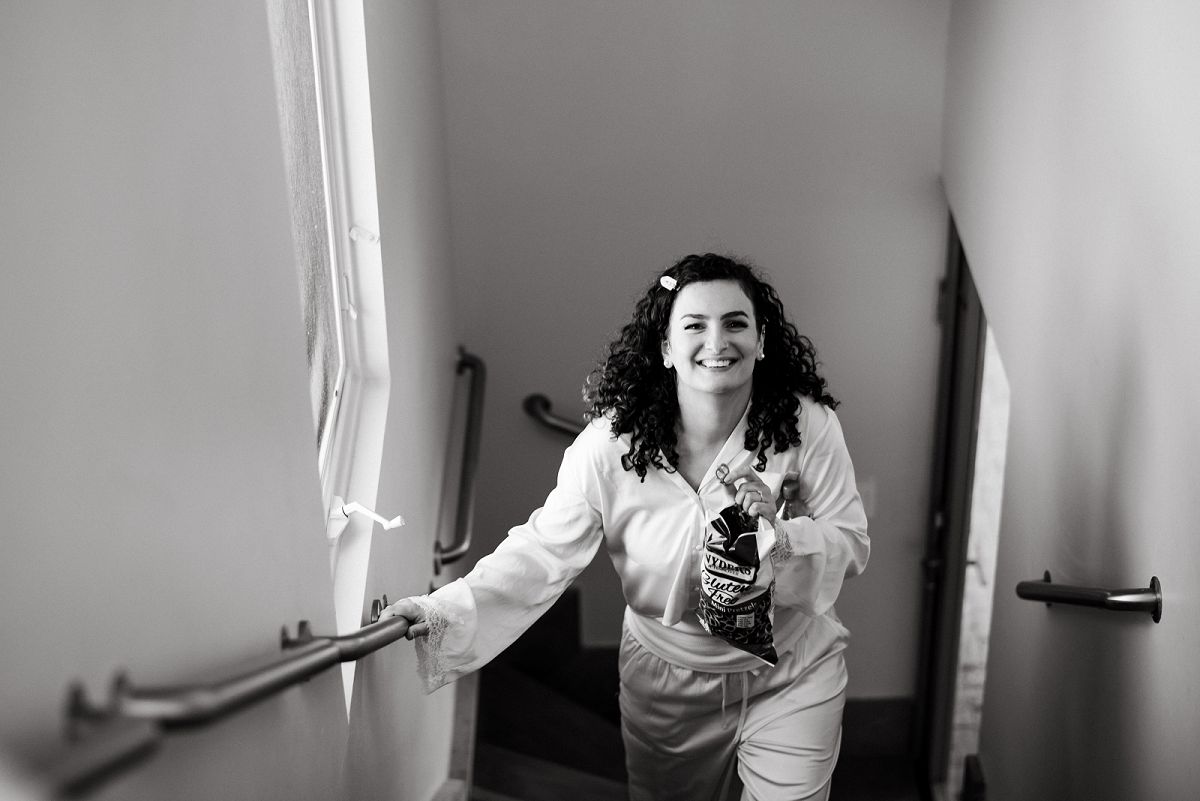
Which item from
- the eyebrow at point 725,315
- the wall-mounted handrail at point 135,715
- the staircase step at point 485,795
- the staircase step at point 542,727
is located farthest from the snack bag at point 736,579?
the staircase step at point 542,727

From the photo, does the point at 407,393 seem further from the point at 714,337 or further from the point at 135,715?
the point at 135,715

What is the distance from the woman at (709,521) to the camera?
2771 millimetres

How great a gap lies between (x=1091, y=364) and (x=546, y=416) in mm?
2317

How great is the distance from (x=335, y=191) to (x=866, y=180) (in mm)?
2351

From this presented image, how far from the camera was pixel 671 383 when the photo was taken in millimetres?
2939

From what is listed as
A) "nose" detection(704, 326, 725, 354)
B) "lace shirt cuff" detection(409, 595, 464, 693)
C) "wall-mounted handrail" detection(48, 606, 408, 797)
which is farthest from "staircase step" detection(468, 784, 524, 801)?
"wall-mounted handrail" detection(48, 606, 408, 797)

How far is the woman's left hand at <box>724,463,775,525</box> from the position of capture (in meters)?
2.58

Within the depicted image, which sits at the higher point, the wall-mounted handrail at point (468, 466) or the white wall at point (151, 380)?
the white wall at point (151, 380)

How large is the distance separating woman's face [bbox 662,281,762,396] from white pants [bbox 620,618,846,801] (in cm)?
66

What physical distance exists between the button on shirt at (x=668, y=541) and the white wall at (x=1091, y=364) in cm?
62

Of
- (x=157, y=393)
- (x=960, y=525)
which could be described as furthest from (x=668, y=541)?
(x=960, y=525)

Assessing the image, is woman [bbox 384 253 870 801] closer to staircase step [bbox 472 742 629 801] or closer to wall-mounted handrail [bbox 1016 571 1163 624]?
wall-mounted handrail [bbox 1016 571 1163 624]

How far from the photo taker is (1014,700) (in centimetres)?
379

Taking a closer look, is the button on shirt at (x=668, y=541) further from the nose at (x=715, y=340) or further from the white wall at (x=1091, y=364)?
the white wall at (x=1091, y=364)
